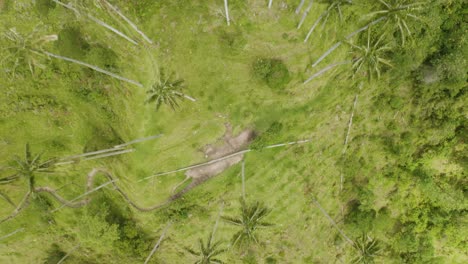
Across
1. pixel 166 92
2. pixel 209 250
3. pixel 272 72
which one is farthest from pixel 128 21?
pixel 209 250

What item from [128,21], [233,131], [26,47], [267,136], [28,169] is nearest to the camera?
[128,21]

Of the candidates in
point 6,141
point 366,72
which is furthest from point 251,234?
point 6,141

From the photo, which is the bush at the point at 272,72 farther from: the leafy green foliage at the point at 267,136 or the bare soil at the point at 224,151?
the bare soil at the point at 224,151

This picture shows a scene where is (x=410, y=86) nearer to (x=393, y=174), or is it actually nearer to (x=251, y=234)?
(x=393, y=174)

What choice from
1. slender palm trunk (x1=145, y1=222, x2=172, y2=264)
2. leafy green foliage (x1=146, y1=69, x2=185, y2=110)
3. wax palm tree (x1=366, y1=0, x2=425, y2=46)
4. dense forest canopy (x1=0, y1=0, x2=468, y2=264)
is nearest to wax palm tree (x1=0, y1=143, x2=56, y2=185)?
dense forest canopy (x1=0, y1=0, x2=468, y2=264)

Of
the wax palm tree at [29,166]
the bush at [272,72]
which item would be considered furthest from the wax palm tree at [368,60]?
the wax palm tree at [29,166]

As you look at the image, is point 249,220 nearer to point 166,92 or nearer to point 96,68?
point 166,92

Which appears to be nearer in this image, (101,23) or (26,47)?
(101,23)
